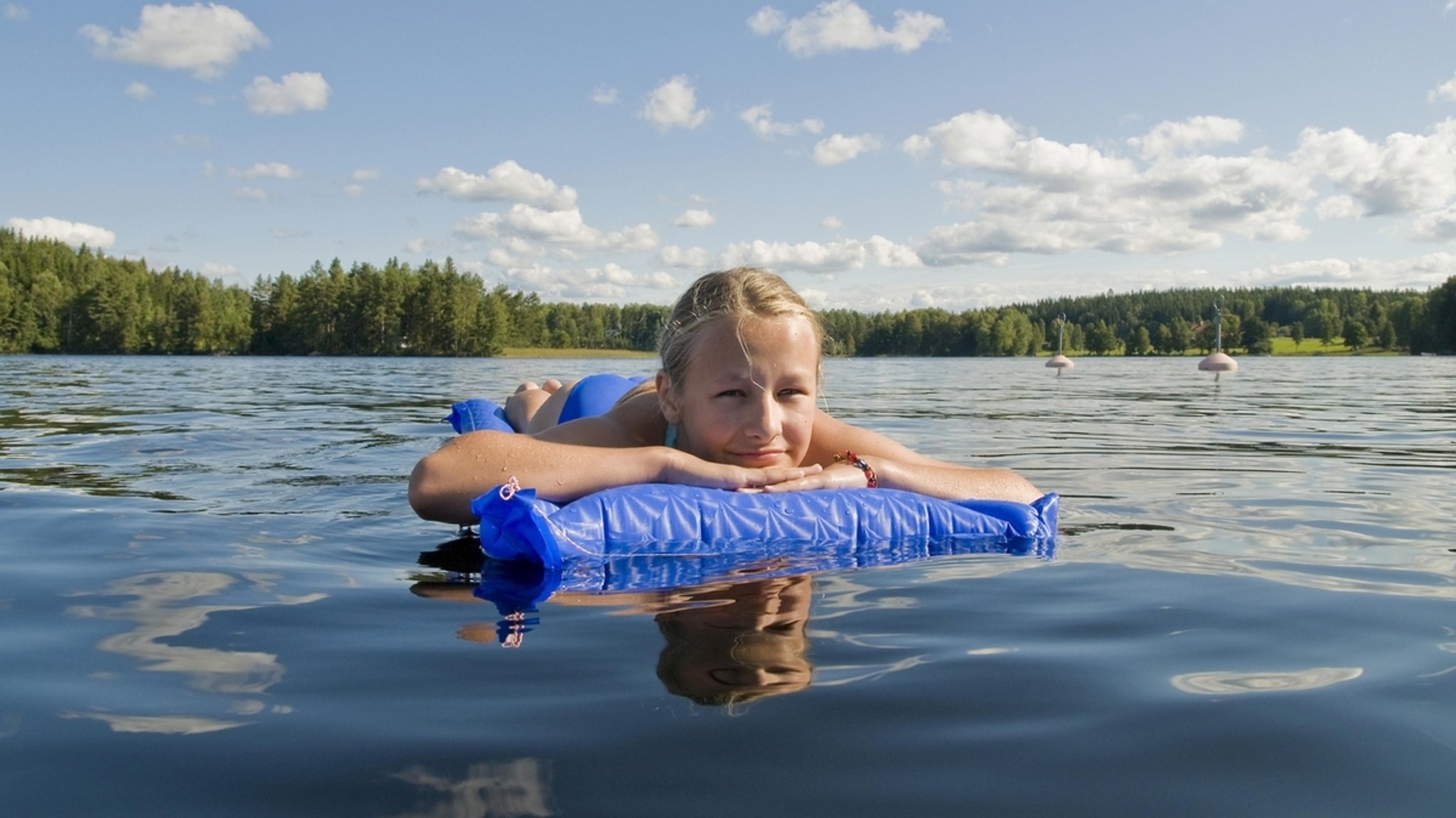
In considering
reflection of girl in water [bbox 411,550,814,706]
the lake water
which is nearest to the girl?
the lake water

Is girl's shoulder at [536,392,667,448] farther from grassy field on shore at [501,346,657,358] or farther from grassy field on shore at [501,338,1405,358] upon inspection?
grassy field on shore at [501,346,657,358]

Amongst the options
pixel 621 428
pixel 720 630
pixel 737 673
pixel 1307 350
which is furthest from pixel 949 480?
pixel 1307 350

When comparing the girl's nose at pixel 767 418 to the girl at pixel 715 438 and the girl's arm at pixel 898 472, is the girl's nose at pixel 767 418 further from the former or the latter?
the girl's arm at pixel 898 472

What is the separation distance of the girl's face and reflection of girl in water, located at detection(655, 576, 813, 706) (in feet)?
3.09

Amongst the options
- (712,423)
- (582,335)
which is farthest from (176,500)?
(582,335)

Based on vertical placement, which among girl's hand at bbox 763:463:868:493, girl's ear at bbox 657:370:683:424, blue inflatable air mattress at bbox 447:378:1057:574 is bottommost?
blue inflatable air mattress at bbox 447:378:1057:574

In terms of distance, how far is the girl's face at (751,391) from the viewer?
3.98m

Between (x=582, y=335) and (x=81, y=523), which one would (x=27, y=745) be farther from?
(x=582, y=335)

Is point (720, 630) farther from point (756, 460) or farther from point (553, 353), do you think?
point (553, 353)

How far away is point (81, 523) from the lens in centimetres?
453

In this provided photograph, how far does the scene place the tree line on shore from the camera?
290ft

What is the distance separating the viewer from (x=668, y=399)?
14.6 ft

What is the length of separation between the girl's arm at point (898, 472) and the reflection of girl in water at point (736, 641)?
3.83 feet

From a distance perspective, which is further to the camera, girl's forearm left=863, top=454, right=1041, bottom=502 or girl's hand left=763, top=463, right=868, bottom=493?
girl's forearm left=863, top=454, right=1041, bottom=502
